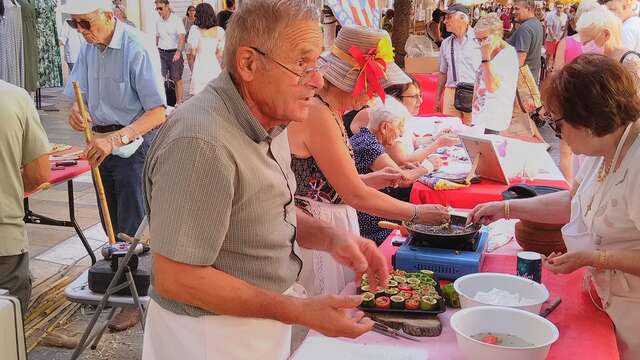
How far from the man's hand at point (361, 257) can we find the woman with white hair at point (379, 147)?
1.50 metres

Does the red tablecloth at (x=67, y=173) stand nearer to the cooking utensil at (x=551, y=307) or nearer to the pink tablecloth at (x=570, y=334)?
the pink tablecloth at (x=570, y=334)

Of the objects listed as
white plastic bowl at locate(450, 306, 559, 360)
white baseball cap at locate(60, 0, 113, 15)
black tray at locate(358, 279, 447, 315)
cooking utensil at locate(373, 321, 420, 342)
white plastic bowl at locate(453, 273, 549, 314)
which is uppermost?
white baseball cap at locate(60, 0, 113, 15)

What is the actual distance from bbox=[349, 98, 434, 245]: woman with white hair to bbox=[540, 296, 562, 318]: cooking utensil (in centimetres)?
137

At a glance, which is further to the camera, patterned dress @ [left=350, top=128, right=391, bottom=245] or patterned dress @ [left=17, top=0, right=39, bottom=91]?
patterned dress @ [left=17, top=0, right=39, bottom=91]

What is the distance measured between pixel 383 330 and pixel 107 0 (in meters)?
2.74

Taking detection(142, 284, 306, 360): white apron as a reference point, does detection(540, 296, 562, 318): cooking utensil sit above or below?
below

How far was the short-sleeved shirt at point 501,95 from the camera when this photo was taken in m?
5.45

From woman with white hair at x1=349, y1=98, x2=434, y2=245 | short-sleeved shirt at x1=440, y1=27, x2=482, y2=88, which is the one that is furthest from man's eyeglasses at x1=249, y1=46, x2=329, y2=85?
short-sleeved shirt at x1=440, y1=27, x2=482, y2=88

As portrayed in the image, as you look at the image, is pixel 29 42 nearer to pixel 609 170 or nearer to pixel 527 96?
pixel 527 96

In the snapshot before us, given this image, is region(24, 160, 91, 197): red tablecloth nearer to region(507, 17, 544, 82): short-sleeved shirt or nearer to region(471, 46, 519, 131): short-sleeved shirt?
region(471, 46, 519, 131): short-sleeved shirt

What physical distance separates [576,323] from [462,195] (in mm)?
1685

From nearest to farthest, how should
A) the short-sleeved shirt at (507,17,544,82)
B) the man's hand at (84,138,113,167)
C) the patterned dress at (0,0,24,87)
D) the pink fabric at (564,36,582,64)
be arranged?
the man's hand at (84,138,113,167) → the pink fabric at (564,36,582,64) → the short-sleeved shirt at (507,17,544,82) → the patterned dress at (0,0,24,87)

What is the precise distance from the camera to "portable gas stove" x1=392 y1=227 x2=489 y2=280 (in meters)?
2.27

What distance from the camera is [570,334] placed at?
6.36 ft
